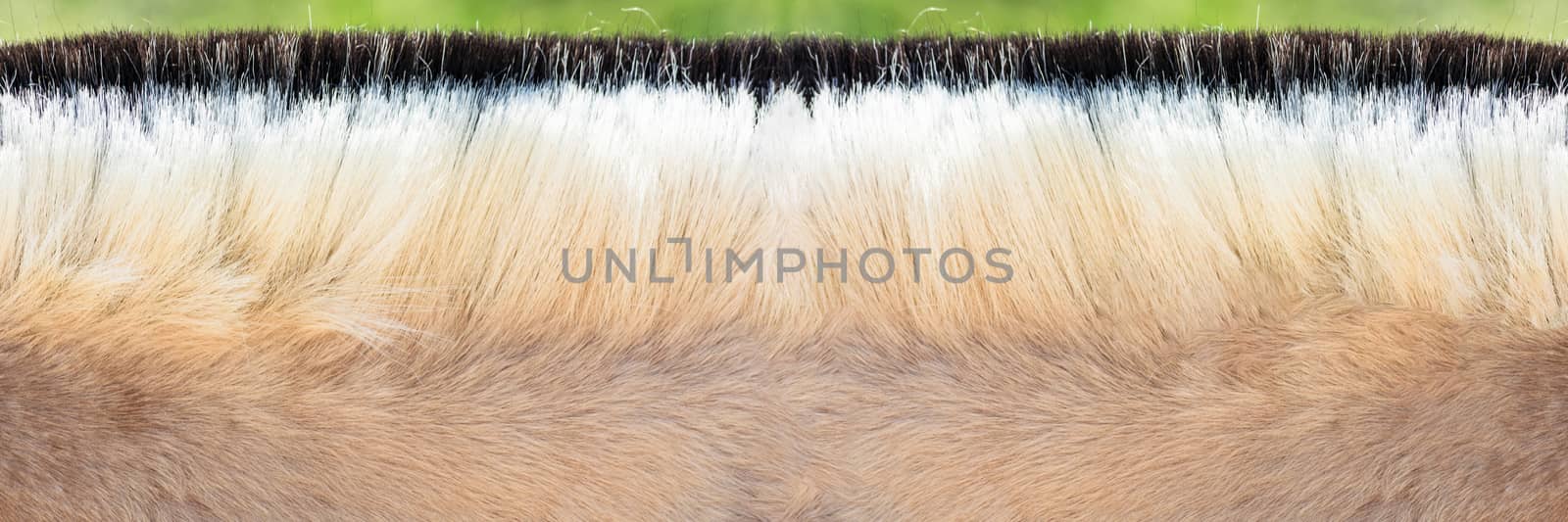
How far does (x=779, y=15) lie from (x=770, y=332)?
38 centimetres

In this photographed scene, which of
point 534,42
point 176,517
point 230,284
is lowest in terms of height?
point 176,517

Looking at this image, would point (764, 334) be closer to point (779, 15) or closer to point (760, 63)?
point (760, 63)

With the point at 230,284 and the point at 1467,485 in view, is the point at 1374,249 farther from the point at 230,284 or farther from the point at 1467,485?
the point at 230,284

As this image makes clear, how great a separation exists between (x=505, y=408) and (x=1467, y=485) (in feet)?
1.45

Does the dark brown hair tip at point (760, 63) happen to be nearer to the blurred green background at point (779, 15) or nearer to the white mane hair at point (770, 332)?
the white mane hair at point (770, 332)

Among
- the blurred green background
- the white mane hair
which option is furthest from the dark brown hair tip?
the blurred green background

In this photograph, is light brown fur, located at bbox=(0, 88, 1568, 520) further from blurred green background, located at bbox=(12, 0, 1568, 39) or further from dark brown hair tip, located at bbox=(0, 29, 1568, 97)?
blurred green background, located at bbox=(12, 0, 1568, 39)

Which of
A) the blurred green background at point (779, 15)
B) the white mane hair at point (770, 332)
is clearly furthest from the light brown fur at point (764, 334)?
the blurred green background at point (779, 15)

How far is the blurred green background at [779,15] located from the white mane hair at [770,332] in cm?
33

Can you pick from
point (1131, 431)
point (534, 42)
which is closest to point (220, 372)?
point (534, 42)

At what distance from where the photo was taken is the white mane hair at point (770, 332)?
446 millimetres

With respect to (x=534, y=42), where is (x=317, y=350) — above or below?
below

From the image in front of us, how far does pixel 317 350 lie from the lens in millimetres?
447

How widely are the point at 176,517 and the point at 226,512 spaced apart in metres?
0.02
